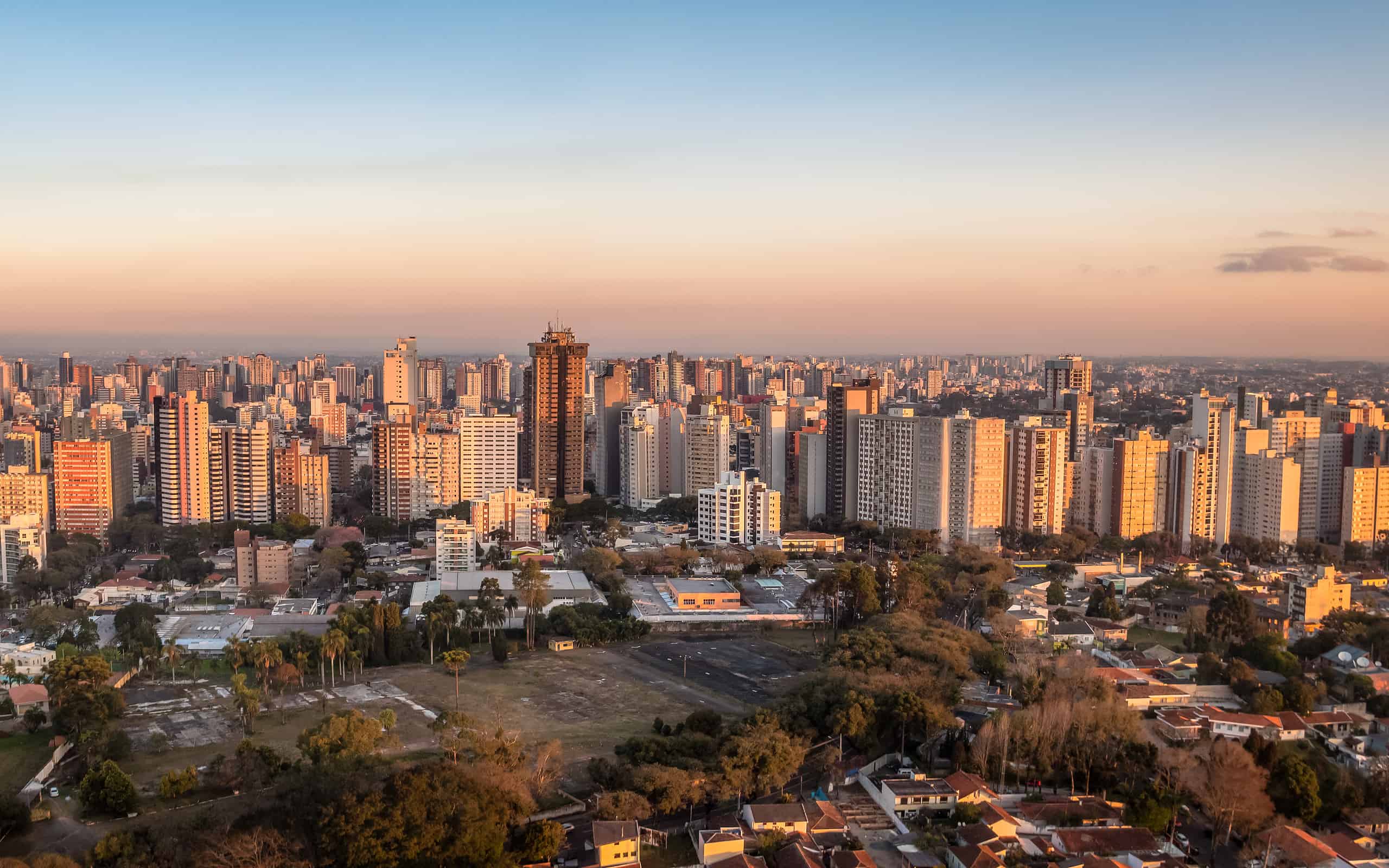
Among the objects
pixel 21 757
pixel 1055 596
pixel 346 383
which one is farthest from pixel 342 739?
pixel 346 383

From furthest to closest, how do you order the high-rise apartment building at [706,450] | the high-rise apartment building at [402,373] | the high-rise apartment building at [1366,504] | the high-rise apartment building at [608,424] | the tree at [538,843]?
the high-rise apartment building at [402,373] → the high-rise apartment building at [608,424] → the high-rise apartment building at [706,450] → the high-rise apartment building at [1366,504] → the tree at [538,843]

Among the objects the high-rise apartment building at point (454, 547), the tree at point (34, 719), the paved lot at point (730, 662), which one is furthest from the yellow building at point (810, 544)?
the tree at point (34, 719)

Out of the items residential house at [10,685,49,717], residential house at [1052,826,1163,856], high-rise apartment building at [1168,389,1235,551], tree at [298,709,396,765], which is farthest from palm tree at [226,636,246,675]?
high-rise apartment building at [1168,389,1235,551]

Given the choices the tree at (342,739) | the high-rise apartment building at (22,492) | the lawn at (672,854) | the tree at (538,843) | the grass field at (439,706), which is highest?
the high-rise apartment building at (22,492)

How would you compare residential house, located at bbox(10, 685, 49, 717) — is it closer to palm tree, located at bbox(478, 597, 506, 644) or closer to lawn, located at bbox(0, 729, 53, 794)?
lawn, located at bbox(0, 729, 53, 794)

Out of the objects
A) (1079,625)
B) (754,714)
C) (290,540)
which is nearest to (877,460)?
(1079,625)

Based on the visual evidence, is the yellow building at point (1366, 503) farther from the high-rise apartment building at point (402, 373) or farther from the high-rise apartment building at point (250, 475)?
the high-rise apartment building at point (402, 373)

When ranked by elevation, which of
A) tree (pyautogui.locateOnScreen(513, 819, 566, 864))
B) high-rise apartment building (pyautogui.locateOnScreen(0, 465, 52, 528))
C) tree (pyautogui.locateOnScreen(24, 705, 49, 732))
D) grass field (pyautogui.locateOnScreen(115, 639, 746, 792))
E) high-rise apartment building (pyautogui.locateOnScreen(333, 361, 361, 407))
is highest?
high-rise apartment building (pyautogui.locateOnScreen(333, 361, 361, 407))
